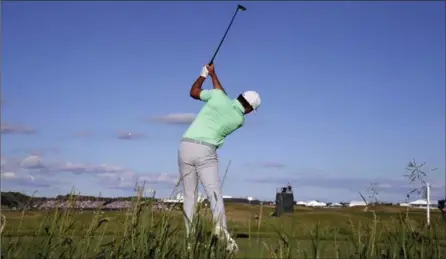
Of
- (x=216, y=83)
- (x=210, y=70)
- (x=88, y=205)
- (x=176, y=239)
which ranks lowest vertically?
(x=176, y=239)

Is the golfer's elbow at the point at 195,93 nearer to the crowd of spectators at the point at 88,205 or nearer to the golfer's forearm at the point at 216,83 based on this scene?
the golfer's forearm at the point at 216,83

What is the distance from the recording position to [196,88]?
24.9 feet

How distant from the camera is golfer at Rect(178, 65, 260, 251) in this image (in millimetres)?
7188

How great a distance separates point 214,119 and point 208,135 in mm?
207

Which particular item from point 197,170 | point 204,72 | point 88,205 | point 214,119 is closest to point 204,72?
point 204,72

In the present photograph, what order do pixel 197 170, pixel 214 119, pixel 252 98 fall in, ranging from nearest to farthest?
1. pixel 197 170
2. pixel 214 119
3. pixel 252 98

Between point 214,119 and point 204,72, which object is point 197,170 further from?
point 204,72

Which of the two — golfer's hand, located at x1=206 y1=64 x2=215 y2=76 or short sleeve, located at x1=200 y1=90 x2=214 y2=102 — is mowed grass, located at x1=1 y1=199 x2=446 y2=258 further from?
golfer's hand, located at x1=206 y1=64 x2=215 y2=76

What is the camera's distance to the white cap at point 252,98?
24.8 feet

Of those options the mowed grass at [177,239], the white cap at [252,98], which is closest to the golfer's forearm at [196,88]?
the white cap at [252,98]

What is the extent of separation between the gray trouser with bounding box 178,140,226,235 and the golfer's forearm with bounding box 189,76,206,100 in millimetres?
584

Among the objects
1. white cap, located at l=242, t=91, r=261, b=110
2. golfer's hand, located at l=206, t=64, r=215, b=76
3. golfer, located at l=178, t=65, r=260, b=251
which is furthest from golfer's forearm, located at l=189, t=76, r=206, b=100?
white cap, located at l=242, t=91, r=261, b=110

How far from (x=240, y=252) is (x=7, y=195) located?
2715 mm

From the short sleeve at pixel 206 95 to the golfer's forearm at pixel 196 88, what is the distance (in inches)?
2.1
